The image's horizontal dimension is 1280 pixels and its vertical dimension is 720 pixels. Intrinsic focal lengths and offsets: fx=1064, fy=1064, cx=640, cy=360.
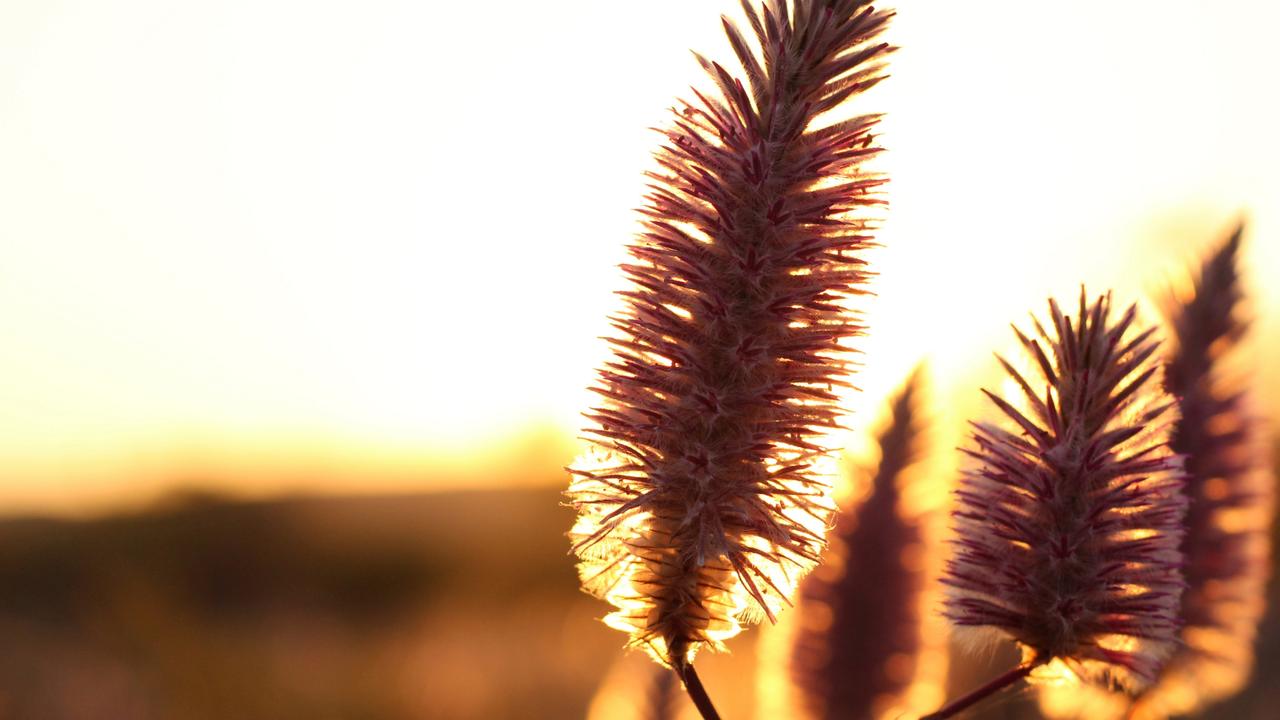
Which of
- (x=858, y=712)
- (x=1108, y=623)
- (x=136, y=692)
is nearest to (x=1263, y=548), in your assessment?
(x=858, y=712)

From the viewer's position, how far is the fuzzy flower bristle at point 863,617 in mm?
4746

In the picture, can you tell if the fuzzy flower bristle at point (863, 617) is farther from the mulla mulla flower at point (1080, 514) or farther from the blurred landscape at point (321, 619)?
the mulla mulla flower at point (1080, 514)

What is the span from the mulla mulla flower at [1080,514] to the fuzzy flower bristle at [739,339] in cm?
53

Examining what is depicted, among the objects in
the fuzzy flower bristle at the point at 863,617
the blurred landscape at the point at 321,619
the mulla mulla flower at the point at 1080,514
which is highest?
the mulla mulla flower at the point at 1080,514

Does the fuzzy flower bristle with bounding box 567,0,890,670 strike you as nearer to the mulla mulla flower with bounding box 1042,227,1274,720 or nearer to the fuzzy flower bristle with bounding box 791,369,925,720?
the fuzzy flower bristle with bounding box 791,369,925,720

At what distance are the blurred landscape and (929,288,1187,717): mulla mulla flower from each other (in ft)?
0.86

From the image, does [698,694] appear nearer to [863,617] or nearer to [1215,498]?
[863,617]

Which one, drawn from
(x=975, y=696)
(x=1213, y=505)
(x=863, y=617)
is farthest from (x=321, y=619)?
(x=975, y=696)

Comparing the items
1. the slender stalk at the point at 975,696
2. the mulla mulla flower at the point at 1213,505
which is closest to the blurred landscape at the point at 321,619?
the slender stalk at the point at 975,696

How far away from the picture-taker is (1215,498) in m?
4.48

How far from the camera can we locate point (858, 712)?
186 inches

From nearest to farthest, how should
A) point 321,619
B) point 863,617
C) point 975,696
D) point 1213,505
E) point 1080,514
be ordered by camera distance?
point 975,696, point 1080,514, point 1213,505, point 863,617, point 321,619

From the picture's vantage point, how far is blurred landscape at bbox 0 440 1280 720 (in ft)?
33.4

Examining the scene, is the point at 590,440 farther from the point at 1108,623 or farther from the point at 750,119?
the point at 1108,623
